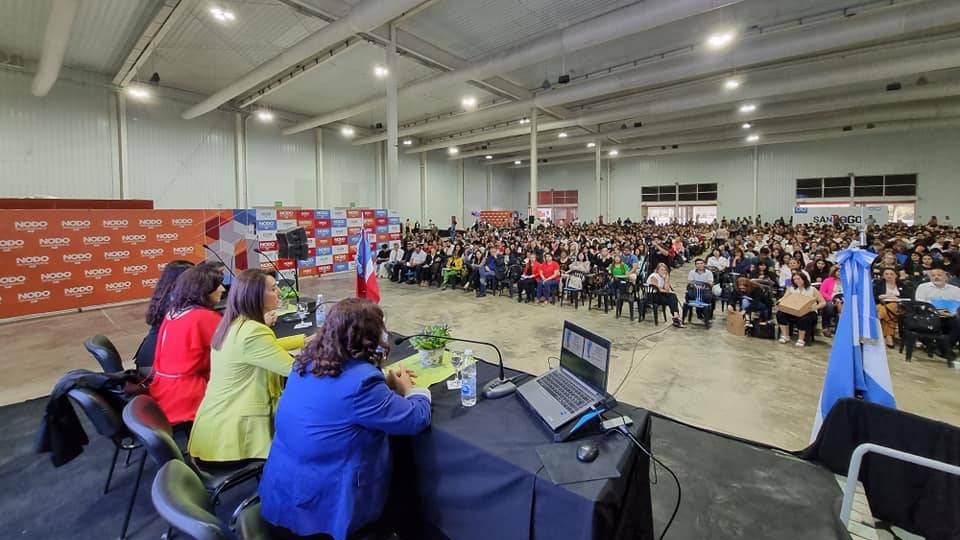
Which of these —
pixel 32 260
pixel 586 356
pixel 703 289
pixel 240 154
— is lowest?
pixel 703 289

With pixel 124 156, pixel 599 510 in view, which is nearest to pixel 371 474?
pixel 599 510

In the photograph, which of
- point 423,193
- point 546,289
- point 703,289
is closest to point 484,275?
point 546,289

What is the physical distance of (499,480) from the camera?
1.43 m

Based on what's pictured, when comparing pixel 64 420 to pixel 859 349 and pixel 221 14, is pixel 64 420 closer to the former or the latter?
pixel 859 349

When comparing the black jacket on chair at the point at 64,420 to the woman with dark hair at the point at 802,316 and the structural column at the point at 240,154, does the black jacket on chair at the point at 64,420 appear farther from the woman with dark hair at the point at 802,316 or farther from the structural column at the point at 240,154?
the structural column at the point at 240,154

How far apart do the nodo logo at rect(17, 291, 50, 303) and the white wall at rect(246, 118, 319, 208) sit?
8633 millimetres

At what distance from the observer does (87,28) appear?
878 centimetres

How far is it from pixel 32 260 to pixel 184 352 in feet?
24.8

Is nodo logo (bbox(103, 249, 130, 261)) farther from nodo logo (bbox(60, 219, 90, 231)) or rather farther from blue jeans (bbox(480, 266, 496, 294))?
blue jeans (bbox(480, 266, 496, 294))

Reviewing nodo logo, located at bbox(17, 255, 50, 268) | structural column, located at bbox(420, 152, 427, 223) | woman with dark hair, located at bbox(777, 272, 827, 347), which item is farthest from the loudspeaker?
structural column, located at bbox(420, 152, 427, 223)

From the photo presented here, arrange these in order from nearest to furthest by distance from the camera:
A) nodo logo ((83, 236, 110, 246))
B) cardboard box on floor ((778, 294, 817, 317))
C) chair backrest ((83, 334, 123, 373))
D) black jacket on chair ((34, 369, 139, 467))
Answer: black jacket on chair ((34, 369, 139, 467)), chair backrest ((83, 334, 123, 373)), cardboard box on floor ((778, 294, 817, 317)), nodo logo ((83, 236, 110, 246))

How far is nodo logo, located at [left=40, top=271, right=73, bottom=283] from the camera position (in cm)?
698

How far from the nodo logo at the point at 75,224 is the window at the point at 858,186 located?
25.7 m

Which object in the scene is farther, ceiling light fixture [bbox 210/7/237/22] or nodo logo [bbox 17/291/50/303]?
ceiling light fixture [bbox 210/7/237/22]
